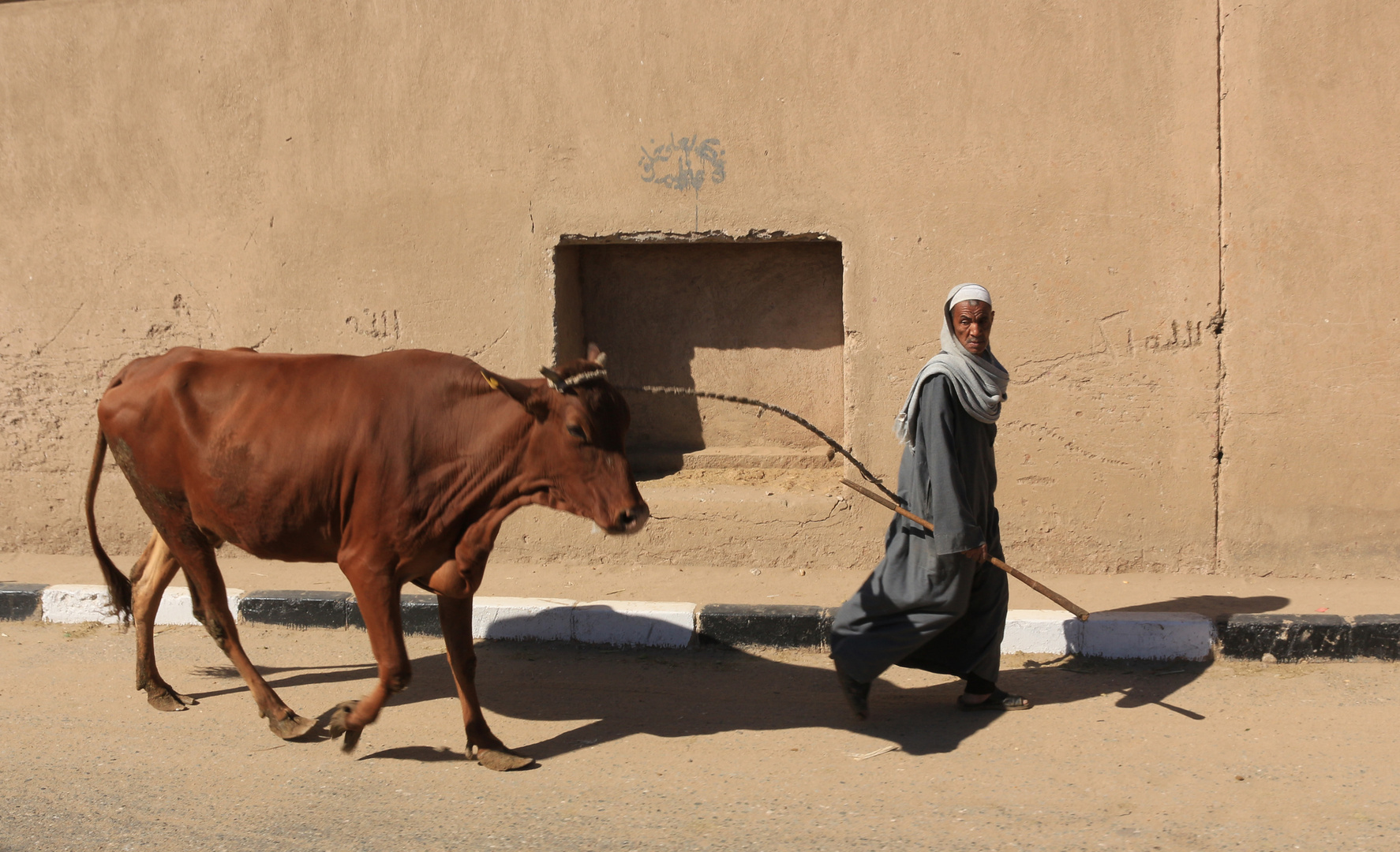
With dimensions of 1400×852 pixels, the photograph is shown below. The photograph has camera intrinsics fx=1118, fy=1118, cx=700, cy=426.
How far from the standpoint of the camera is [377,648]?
3770 millimetres

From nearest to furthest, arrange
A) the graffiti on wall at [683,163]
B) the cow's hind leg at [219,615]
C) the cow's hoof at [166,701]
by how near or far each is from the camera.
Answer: the cow's hind leg at [219,615] < the cow's hoof at [166,701] < the graffiti on wall at [683,163]

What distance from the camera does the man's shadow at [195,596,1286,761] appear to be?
4238 millimetres

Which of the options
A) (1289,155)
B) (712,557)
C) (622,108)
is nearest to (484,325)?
(622,108)

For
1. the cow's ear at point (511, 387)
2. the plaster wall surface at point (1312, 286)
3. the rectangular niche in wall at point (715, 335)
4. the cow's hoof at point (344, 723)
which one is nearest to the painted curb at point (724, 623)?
the plaster wall surface at point (1312, 286)

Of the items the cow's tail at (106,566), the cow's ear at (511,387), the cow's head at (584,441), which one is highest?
the cow's ear at (511,387)

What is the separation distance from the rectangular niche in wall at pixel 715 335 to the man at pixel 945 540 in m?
2.25

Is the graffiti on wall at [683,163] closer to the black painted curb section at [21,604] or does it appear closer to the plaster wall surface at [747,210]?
the plaster wall surface at [747,210]

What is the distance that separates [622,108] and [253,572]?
3382 mm

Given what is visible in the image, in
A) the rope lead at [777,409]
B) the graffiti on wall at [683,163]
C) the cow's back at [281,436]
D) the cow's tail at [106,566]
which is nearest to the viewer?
the rope lead at [777,409]

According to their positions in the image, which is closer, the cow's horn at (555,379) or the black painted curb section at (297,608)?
the cow's horn at (555,379)

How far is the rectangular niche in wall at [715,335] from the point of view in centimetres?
653

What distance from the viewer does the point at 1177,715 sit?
4258mm

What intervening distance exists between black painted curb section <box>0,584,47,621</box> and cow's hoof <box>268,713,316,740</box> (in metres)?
2.52

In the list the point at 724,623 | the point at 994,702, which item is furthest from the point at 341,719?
the point at 994,702
